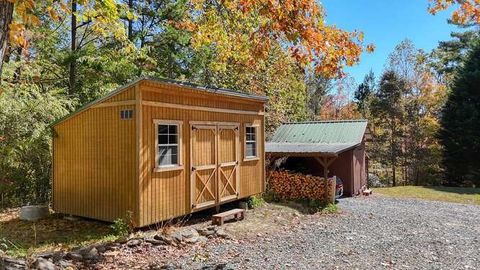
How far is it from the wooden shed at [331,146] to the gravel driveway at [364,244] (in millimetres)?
3606

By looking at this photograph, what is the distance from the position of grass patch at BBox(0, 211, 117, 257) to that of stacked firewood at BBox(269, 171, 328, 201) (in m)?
6.45

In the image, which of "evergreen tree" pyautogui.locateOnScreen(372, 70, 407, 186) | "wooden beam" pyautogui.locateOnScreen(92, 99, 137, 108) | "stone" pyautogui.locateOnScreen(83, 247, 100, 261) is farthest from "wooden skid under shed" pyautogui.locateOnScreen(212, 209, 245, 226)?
"evergreen tree" pyautogui.locateOnScreen(372, 70, 407, 186)

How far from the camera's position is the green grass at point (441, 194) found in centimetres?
1477

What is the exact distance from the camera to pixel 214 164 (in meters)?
9.38

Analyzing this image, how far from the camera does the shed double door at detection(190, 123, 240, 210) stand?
8.80 meters

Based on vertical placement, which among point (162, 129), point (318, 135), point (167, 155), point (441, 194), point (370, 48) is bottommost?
point (441, 194)

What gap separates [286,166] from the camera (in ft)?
48.4

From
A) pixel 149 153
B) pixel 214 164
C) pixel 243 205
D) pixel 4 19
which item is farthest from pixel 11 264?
pixel 243 205

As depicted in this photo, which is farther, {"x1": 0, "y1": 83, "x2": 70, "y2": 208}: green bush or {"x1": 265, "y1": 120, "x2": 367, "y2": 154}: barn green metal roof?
{"x1": 265, "y1": 120, "x2": 367, "y2": 154}: barn green metal roof

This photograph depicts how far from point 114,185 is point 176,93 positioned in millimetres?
2403

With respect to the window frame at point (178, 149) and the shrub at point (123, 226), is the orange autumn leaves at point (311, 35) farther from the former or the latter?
the shrub at point (123, 226)

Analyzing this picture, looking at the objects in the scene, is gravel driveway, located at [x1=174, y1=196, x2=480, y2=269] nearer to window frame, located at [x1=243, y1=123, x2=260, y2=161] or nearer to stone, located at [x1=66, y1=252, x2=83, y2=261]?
stone, located at [x1=66, y1=252, x2=83, y2=261]

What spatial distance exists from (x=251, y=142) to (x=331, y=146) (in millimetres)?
4229

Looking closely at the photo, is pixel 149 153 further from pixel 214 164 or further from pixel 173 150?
pixel 214 164
